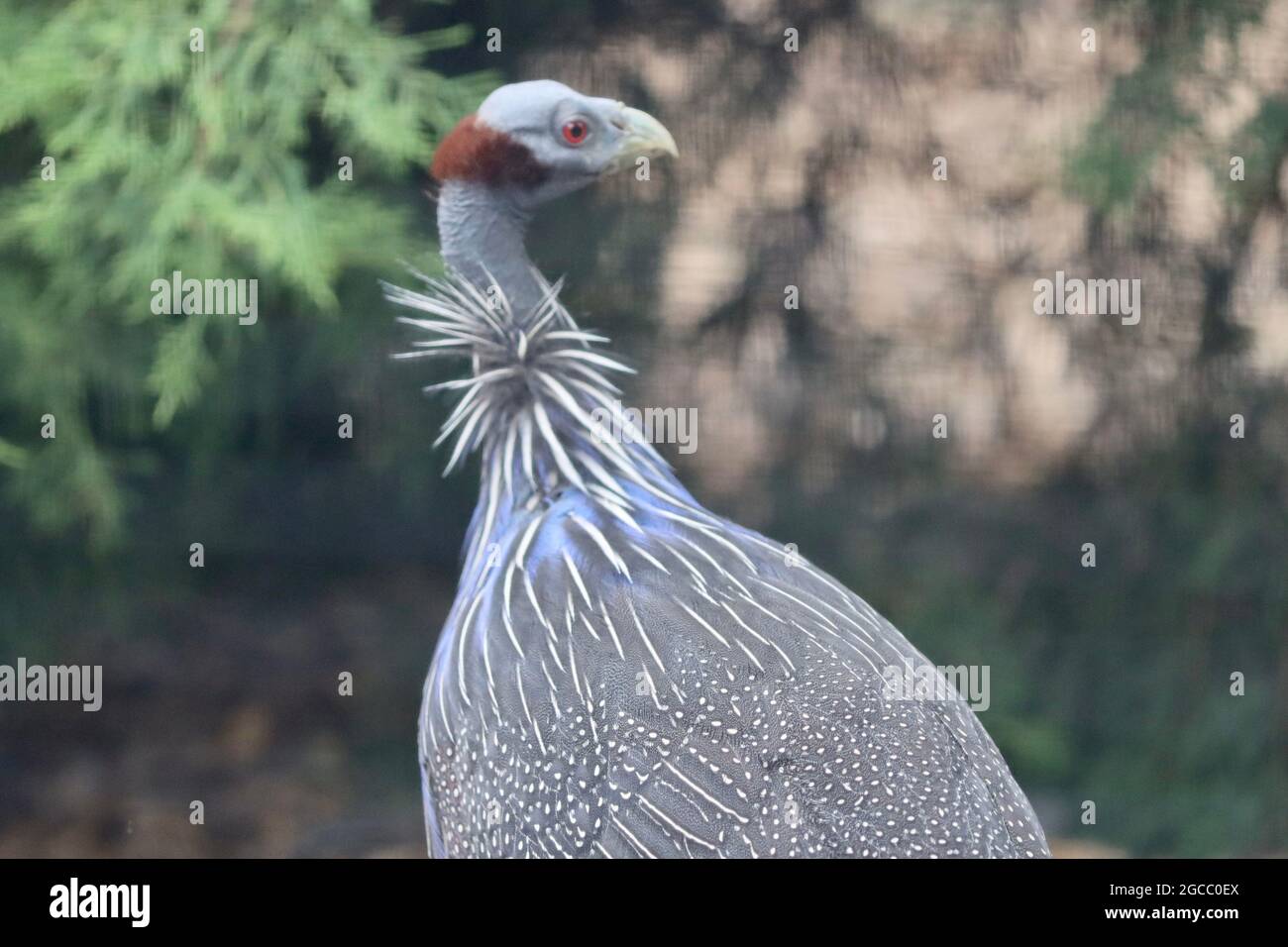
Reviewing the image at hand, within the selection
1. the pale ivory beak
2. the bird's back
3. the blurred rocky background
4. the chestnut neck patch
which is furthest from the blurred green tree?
the bird's back

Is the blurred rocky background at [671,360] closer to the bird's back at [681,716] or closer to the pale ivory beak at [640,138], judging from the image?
the pale ivory beak at [640,138]

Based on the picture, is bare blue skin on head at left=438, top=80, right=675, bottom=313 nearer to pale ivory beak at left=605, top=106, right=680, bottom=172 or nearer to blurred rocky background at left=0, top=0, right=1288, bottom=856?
pale ivory beak at left=605, top=106, right=680, bottom=172

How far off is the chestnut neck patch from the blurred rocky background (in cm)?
19

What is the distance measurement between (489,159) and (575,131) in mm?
105

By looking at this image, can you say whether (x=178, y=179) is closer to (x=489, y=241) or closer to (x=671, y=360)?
(x=489, y=241)

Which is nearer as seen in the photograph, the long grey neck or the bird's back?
the bird's back

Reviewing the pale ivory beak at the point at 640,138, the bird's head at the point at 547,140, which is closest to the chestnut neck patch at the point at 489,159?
the bird's head at the point at 547,140

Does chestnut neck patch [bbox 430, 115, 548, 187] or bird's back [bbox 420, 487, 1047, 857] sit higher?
chestnut neck patch [bbox 430, 115, 548, 187]

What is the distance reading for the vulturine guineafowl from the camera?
4.34ft

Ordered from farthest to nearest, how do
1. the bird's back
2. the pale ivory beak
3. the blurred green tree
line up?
the blurred green tree < the pale ivory beak < the bird's back

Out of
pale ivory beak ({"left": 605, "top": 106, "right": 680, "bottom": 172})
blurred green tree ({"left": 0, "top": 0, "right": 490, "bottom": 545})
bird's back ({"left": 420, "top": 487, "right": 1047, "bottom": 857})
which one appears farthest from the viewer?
blurred green tree ({"left": 0, "top": 0, "right": 490, "bottom": 545})

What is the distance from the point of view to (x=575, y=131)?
5.27 ft

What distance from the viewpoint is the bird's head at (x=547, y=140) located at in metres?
1.60

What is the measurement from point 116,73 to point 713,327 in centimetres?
87
